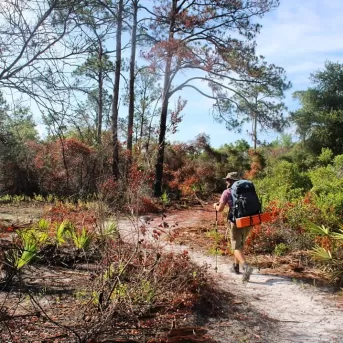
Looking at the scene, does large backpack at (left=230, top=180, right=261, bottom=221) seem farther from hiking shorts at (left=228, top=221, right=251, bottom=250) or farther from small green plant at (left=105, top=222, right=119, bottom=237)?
small green plant at (left=105, top=222, right=119, bottom=237)

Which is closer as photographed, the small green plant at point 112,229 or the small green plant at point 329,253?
the small green plant at point 112,229

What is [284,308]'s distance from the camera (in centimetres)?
625

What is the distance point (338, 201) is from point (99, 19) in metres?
7.76

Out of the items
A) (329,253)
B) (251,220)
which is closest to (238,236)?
(251,220)

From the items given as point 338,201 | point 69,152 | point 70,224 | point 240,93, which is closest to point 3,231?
point 70,224

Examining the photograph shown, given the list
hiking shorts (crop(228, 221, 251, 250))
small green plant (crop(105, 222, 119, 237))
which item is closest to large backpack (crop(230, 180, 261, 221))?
hiking shorts (crop(228, 221, 251, 250))

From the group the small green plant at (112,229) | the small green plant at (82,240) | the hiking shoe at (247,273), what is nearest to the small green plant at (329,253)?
the hiking shoe at (247,273)

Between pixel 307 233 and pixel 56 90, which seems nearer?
pixel 56 90

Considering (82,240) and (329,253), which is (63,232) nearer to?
(82,240)

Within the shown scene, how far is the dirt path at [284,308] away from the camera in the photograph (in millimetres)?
5176

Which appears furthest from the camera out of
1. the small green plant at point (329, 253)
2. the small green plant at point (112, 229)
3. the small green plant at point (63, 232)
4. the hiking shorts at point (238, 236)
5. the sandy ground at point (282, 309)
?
the hiking shorts at point (238, 236)

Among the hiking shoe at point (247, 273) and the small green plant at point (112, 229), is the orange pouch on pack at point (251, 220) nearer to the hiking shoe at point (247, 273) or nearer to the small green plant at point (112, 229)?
the hiking shoe at point (247, 273)

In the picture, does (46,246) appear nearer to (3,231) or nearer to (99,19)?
(3,231)

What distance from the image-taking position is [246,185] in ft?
25.1
